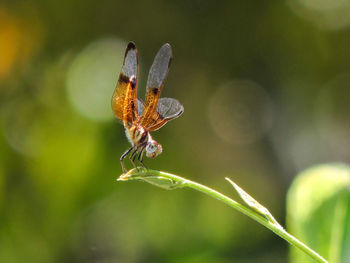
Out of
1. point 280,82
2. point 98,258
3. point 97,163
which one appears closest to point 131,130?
point 97,163

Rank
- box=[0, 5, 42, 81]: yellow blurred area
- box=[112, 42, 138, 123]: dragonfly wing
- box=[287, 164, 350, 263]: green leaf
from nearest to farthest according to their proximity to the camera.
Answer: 1. box=[112, 42, 138, 123]: dragonfly wing
2. box=[287, 164, 350, 263]: green leaf
3. box=[0, 5, 42, 81]: yellow blurred area

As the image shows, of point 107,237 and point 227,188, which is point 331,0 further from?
point 107,237

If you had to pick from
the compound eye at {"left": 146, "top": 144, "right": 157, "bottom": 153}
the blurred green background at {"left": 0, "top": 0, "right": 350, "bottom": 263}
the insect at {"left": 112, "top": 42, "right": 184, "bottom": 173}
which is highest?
the blurred green background at {"left": 0, "top": 0, "right": 350, "bottom": 263}

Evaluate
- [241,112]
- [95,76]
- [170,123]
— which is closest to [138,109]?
[170,123]

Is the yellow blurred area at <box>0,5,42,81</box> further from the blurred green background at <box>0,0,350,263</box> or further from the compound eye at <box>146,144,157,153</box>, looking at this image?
the compound eye at <box>146,144,157,153</box>

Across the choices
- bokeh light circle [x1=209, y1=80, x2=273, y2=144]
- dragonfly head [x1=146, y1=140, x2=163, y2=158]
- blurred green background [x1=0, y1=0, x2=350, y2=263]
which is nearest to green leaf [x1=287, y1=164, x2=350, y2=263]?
dragonfly head [x1=146, y1=140, x2=163, y2=158]

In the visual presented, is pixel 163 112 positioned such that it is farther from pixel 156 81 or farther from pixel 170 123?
pixel 170 123

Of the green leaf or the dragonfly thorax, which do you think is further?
the green leaf
